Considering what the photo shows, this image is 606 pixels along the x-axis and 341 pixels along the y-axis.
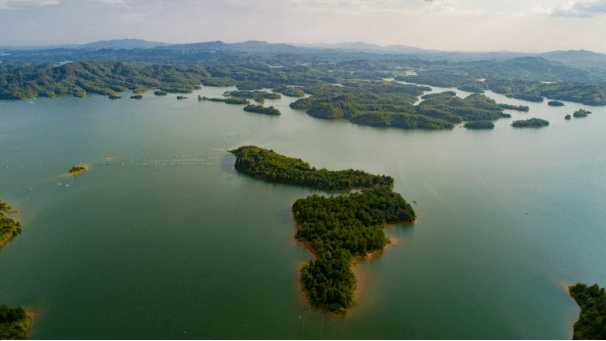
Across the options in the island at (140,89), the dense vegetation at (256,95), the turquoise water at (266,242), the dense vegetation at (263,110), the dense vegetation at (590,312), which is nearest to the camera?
the dense vegetation at (590,312)

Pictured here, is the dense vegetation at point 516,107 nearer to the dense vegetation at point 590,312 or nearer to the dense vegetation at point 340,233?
the dense vegetation at point 340,233

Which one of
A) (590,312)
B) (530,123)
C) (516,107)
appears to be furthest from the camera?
(516,107)

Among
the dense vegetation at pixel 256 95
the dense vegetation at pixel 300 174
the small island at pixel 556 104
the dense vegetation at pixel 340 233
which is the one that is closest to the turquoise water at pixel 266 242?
the dense vegetation at pixel 340 233

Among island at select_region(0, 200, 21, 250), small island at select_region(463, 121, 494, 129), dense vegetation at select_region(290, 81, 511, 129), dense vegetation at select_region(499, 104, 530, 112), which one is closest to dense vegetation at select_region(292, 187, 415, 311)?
island at select_region(0, 200, 21, 250)

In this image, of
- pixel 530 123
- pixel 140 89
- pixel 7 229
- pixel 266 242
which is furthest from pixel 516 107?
pixel 140 89

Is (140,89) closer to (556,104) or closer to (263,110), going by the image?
(263,110)

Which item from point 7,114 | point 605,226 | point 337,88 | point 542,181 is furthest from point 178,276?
point 337,88
